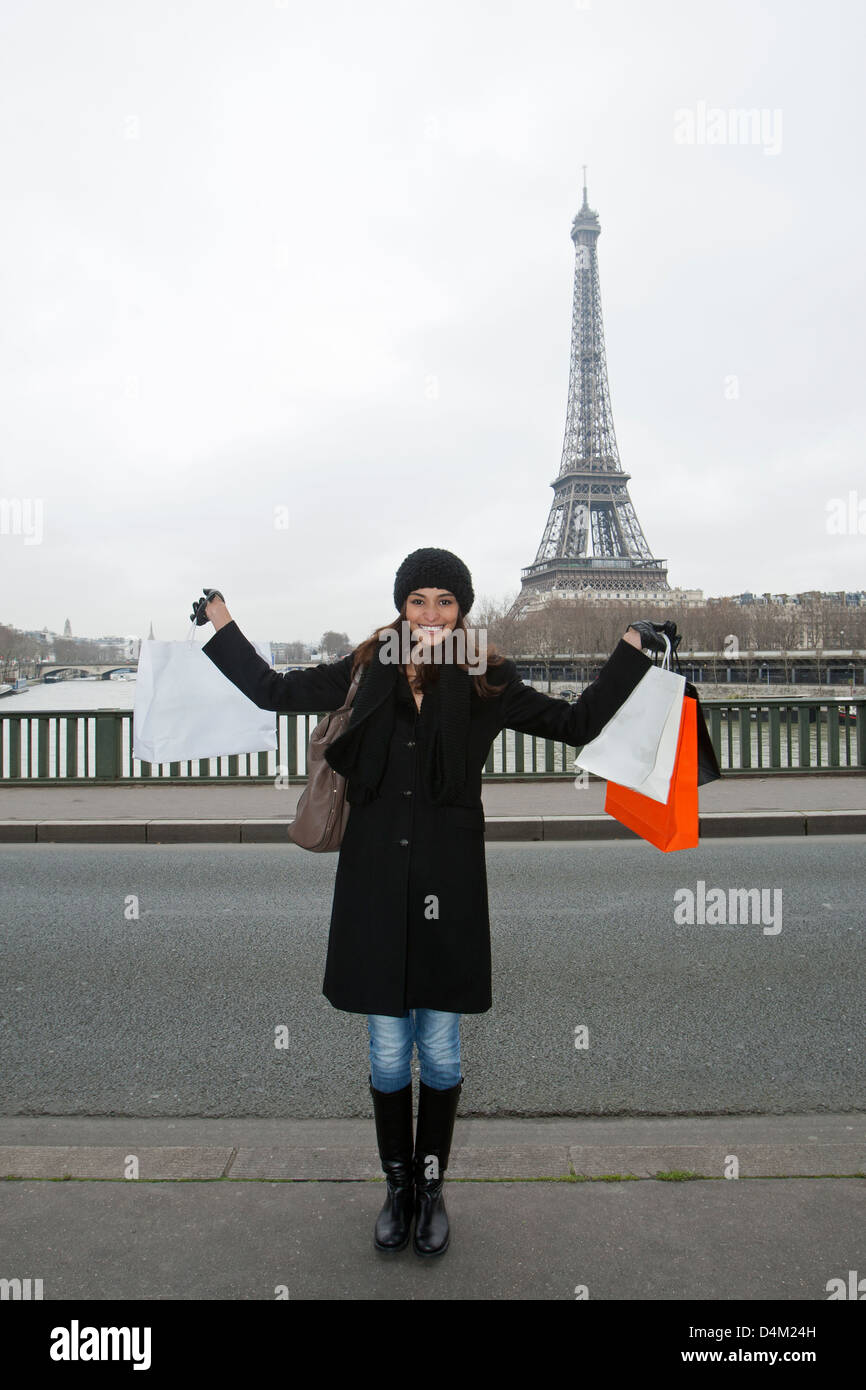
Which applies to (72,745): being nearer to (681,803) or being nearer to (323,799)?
(323,799)

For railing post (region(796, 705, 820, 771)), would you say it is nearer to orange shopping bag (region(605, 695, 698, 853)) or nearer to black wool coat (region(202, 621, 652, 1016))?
orange shopping bag (region(605, 695, 698, 853))

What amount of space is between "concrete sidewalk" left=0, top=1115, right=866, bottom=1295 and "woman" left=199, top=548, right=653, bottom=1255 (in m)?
0.20

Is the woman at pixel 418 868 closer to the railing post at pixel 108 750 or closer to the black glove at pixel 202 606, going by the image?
the black glove at pixel 202 606

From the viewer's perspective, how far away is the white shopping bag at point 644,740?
3.17 m

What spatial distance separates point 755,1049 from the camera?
13.9 feet

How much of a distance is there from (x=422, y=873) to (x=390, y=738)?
0.42 metres

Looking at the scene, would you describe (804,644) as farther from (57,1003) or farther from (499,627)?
(57,1003)

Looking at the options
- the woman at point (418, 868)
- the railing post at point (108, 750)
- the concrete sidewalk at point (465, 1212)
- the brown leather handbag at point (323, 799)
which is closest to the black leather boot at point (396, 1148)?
the woman at point (418, 868)

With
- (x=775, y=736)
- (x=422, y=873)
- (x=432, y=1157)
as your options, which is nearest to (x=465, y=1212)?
(x=432, y=1157)

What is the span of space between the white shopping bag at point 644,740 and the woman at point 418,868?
18cm

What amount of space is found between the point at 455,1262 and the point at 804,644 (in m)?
64.9

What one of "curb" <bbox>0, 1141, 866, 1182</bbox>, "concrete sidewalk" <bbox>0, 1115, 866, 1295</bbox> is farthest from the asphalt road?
"curb" <bbox>0, 1141, 866, 1182</bbox>
